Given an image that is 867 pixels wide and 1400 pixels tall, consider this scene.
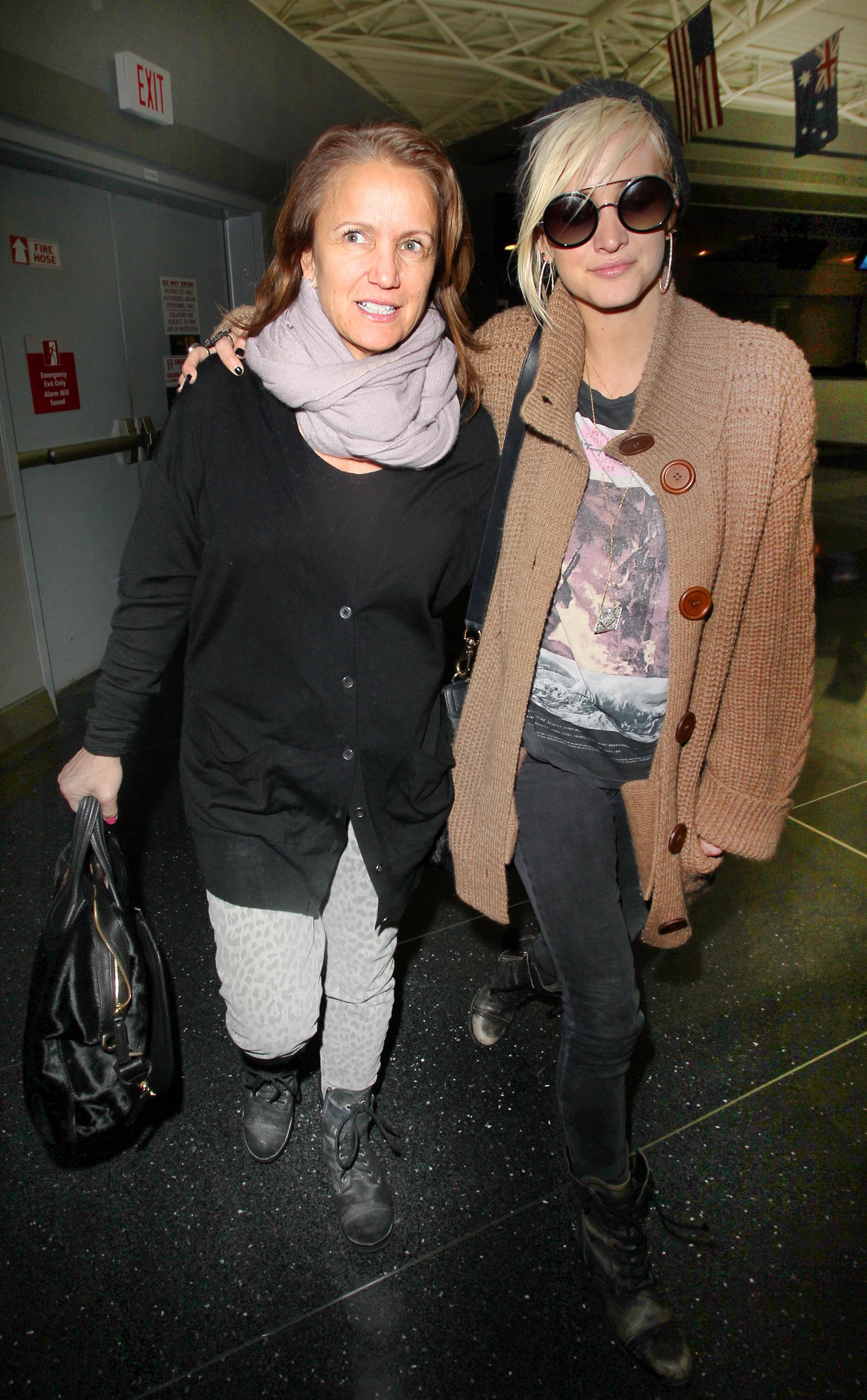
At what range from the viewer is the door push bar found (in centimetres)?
466

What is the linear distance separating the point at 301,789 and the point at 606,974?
0.70 meters

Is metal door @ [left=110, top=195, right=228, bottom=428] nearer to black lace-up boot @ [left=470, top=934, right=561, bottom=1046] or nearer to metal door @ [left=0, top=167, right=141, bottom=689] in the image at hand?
metal door @ [left=0, top=167, right=141, bottom=689]

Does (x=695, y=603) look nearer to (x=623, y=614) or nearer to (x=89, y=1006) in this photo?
(x=623, y=614)

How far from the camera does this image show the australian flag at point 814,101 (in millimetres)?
5656

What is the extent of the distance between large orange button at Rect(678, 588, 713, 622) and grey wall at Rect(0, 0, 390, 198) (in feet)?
7.63

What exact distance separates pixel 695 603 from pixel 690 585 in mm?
35

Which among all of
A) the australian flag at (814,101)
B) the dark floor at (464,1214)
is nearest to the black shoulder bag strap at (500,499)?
the dark floor at (464,1214)

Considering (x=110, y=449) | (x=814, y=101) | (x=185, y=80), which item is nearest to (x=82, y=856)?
(x=110, y=449)

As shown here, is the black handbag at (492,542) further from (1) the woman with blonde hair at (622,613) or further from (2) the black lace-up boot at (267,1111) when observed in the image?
(2) the black lace-up boot at (267,1111)

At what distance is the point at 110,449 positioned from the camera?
5266 mm

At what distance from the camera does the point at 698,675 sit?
5.48 ft

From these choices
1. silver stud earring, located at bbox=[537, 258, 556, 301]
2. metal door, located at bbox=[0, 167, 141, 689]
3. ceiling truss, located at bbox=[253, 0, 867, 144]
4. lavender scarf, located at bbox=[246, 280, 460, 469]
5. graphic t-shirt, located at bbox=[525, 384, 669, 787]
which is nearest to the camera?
lavender scarf, located at bbox=[246, 280, 460, 469]

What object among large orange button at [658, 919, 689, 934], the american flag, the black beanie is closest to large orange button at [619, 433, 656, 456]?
the black beanie

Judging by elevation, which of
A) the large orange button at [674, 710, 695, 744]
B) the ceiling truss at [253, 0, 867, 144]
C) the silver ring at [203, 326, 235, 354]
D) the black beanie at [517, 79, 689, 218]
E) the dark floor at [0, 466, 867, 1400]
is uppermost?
the ceiling truss at [253, 0, 867, 144]
